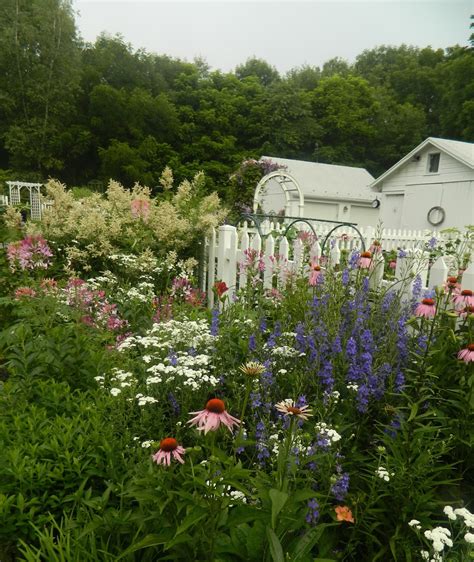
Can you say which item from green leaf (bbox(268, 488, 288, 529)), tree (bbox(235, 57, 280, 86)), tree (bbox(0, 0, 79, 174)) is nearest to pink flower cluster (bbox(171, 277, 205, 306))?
green leaf (bbox(268, 488, 288, 529))

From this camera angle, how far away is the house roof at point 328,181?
22828 millimetres

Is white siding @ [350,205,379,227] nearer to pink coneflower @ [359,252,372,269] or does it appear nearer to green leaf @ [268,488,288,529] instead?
pink coneflower @ [359,252,372,269]

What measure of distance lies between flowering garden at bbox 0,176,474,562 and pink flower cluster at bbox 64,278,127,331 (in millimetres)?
32

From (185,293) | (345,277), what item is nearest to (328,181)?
(185,293)

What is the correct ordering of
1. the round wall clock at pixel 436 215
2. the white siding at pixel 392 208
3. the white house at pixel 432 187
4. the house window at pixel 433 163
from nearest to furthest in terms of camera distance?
the white house at pixel 432 187 → the round wall clock at pixel 436 215 → the house window at pixel 433 163 → the white siding at pixel 392 208

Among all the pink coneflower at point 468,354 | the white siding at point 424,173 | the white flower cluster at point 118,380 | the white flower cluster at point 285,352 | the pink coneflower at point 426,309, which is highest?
the white siding at point 424,173

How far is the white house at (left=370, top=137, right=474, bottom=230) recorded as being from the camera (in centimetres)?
1652

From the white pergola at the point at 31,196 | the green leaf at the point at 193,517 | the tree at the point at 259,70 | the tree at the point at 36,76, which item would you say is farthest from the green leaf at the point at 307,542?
the tree at the point at 259,70

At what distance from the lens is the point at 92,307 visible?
150 inches

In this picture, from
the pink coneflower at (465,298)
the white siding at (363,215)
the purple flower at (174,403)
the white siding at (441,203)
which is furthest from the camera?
the white siding at (363,215)

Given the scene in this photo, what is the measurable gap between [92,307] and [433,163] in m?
17.5

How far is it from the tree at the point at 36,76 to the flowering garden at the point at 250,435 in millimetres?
28259

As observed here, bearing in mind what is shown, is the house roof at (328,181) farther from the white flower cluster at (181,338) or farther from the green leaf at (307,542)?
the green leaf at (307,542)

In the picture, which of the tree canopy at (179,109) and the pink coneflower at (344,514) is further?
the tree canopy at (179,109)
